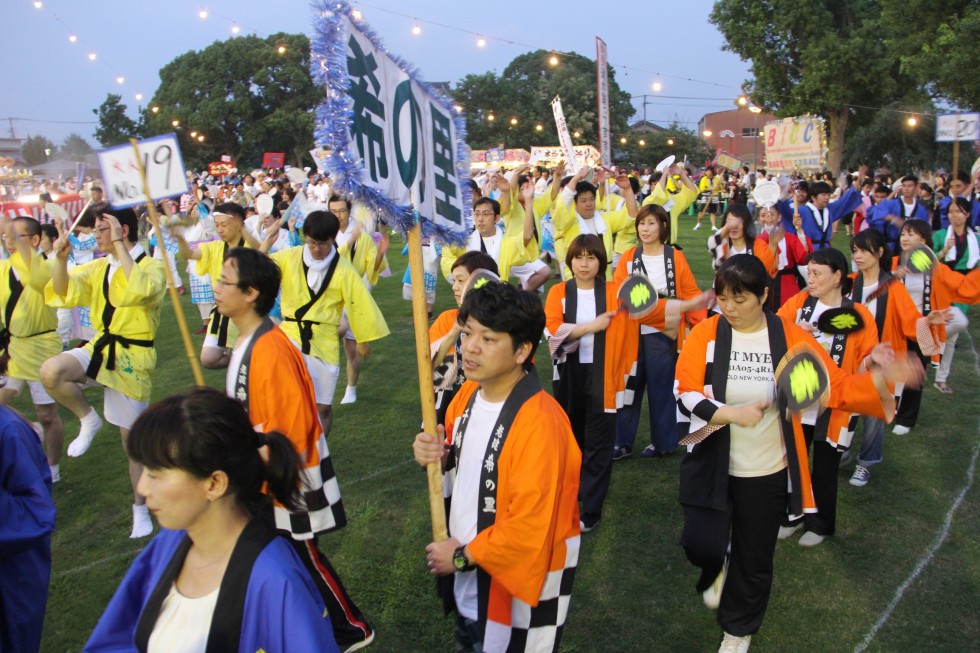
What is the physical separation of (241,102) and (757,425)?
57.1m

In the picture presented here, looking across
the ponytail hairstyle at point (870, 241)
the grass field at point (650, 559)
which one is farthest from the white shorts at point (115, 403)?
the ponytail hairstyle at point (870, 241)

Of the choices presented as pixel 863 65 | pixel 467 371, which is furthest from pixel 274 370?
pixel 863 65

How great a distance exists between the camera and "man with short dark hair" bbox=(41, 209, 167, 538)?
16.7 feet

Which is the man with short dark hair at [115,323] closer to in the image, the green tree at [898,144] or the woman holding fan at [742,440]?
the woman holding fan at [742,440]

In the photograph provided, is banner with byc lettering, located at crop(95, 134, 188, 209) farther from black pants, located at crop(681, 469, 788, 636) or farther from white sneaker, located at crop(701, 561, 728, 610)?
white sneaker, located at crop(701, 561, 728, 610)

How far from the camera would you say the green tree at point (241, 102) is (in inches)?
2131

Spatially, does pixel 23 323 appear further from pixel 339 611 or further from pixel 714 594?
pixel 714 594

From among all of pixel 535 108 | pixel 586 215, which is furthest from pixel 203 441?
pixel 535 108

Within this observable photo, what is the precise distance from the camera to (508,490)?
8.10 ft

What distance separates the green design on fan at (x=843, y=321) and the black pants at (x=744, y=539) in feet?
3.22

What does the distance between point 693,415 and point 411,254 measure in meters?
1.65

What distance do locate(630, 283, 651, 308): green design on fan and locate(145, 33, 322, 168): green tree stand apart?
171ft

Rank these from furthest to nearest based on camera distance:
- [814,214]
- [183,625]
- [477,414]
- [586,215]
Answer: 1. [814,214]
2. [586,215]
3. [477,414]
4. [183,625]

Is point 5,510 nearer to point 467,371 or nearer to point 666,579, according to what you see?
point 467,371
